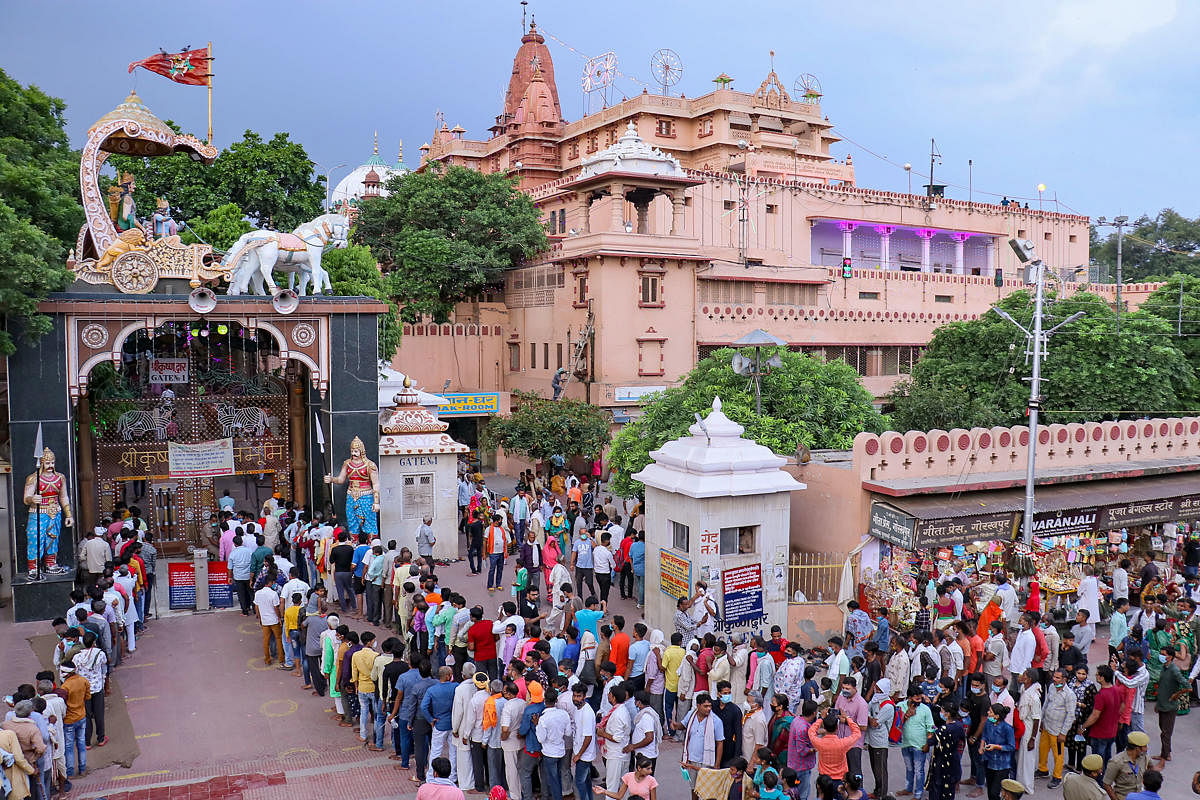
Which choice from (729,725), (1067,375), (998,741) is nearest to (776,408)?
(998,741)

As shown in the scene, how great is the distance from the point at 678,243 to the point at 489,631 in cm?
2050

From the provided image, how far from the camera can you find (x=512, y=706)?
830cm

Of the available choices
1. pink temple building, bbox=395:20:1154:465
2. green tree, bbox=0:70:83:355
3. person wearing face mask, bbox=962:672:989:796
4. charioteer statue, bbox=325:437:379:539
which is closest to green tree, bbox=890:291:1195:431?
pink temple building, bbox=395:20:1154:465

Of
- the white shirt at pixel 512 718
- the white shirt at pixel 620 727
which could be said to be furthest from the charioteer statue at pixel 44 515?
the white shirt at pixel 620 727

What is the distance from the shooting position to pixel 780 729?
8.19 metres

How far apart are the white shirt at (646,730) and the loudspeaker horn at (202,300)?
11379 millimetres

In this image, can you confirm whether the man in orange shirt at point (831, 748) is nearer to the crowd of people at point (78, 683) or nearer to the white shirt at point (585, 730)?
the white shirt at point (585, 730)

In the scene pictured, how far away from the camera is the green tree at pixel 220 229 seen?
2417 cm

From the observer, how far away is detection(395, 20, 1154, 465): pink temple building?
28.6 meters

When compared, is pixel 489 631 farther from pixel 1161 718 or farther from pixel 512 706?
pixel 1161 718

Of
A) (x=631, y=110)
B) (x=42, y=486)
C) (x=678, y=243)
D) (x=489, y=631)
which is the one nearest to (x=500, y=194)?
(x=678, y=243)

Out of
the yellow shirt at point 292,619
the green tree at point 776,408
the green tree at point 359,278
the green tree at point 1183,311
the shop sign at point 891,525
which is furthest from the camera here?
the green tree at point 1183,311

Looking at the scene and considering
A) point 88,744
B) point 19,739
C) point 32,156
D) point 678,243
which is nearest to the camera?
point 19,739

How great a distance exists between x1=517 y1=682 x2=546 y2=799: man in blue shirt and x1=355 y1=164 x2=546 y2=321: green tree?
23.4 m
